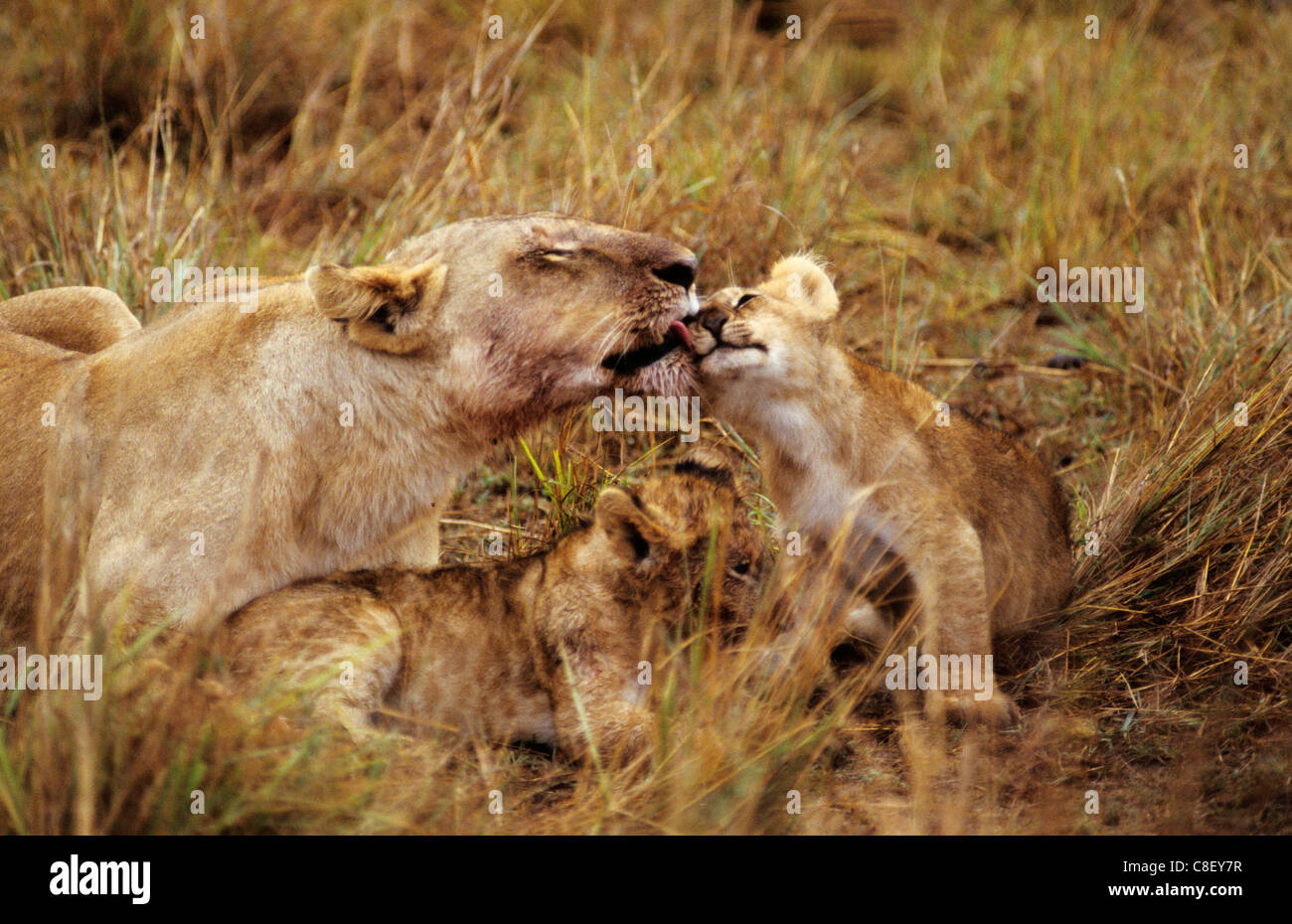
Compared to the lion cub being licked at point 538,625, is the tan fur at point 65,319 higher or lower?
higher

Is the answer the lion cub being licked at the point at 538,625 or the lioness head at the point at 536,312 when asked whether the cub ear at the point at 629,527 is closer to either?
the lion cub being licked at the point at 538,625

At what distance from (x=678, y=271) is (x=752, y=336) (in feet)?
1.16

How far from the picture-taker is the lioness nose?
496 centimetres

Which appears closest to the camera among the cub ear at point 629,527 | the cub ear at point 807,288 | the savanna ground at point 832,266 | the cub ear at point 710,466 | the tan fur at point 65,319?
the savanna ground at point 832,266

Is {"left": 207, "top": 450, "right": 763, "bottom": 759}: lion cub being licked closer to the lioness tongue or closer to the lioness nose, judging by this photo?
the lioness tongue

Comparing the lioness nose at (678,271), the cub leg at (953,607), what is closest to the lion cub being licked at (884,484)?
the cub leg at (953,607)

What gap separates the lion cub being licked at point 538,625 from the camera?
4.57 metres

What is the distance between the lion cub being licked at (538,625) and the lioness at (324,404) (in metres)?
0.21

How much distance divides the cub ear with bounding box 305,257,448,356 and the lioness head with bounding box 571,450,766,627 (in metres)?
0.86

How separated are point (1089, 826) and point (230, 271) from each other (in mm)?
4645

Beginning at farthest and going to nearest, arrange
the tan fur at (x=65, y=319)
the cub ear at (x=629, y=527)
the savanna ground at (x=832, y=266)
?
the tan fur at (x=65, y=319), the cub ear at (x=629, y=527), the savanna ground at (x=832, y=266)

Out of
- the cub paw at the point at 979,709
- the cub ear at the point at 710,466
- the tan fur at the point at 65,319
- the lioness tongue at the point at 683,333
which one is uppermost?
the tan fur at the point at 65,319

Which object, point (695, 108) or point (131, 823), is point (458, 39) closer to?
point (695, 108)

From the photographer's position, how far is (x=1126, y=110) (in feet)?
32.3
